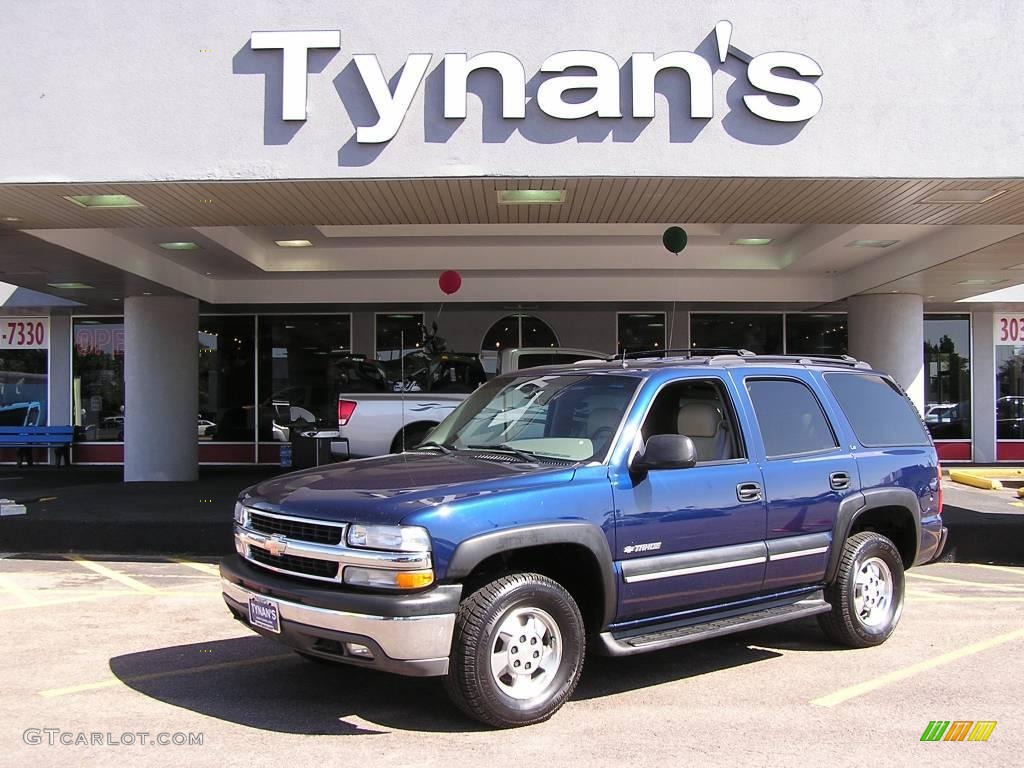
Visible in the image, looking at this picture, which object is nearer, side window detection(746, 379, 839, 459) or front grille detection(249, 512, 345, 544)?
front grille detection(249, 512, 345, 544)

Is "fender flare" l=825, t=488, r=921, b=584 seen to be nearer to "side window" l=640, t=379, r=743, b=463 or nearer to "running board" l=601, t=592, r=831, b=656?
"running board" l=601, t=592, r=831, b=656

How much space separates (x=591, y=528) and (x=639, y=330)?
14.3m

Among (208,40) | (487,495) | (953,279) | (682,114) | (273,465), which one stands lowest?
(273,465)

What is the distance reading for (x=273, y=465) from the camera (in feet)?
61.6

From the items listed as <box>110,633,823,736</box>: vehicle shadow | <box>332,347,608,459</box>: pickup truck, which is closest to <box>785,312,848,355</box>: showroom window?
<box>332,347,608,459</box>: pickup truck

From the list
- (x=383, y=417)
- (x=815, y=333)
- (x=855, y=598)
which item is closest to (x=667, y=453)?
(x=855, y=598)

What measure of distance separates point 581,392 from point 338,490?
1.67 m

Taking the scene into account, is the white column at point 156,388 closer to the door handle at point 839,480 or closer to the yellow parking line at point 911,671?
the door handle at point 839,480

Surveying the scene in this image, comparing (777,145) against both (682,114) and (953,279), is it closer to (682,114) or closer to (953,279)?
(682,114)

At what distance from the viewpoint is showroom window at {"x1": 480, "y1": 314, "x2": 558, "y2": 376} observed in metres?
18.1

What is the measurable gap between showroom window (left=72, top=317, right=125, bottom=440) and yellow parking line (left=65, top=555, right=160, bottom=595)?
34.2ft

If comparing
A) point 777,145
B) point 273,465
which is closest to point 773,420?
point 777,145
